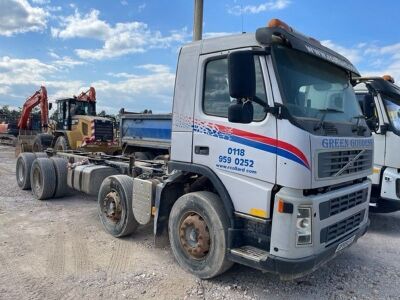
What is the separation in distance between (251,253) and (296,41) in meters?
2.21

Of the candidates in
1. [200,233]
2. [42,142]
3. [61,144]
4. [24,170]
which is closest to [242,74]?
[200,233]

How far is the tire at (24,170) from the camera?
9477mm

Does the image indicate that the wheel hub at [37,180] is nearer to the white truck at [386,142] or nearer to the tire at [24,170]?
the tire at [24,170]

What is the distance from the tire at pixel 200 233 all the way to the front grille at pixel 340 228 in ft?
3.33

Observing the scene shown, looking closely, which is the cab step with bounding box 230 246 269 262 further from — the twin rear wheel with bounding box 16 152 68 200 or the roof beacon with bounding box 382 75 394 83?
the twin rear wheel with bounding box 16 152 68 200

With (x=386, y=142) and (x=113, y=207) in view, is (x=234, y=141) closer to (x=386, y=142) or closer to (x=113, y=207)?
(x=113, y=207)

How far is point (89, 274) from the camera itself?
4.54m

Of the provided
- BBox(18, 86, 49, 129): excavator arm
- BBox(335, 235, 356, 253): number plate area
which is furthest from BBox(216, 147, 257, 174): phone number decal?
BBox(18, 86, 49, 129): excavator arm

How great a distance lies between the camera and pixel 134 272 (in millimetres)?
4629

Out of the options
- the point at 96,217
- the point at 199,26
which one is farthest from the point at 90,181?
the point at 199,26

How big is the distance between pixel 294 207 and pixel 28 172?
795 centimetres

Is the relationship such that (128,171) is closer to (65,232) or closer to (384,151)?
(65,232)

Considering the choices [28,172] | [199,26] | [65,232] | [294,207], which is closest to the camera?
[294,207]

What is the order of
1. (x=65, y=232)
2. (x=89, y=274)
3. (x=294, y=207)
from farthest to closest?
(x=65, y=232) < (x=89, y=274) < (x=294, y=207)
